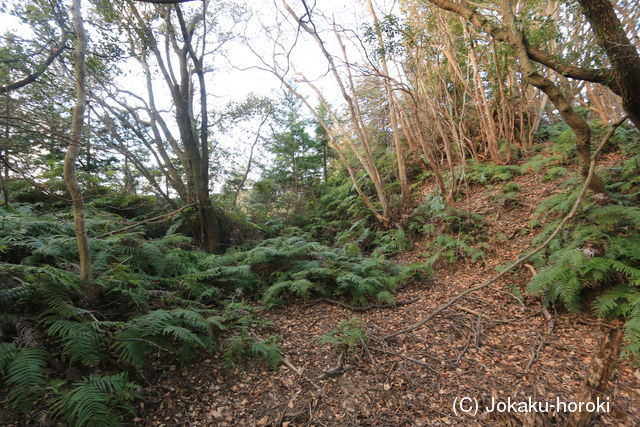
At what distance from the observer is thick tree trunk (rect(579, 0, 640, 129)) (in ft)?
9.77

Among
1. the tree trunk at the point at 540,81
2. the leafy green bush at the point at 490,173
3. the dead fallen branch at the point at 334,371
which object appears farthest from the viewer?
the leafy green bush at the point at 490,173

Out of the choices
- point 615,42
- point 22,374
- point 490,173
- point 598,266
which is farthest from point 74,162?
point 490,173

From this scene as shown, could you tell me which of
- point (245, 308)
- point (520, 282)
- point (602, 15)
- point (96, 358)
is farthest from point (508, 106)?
point (96, 358)

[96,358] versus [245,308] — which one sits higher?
[96,358]

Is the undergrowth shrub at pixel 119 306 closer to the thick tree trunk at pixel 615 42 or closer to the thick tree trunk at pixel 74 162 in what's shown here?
the thick tree trunk at pixel 74 162

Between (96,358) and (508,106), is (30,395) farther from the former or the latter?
(508,106)

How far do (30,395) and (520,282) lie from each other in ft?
17.5

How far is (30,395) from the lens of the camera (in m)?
1.87

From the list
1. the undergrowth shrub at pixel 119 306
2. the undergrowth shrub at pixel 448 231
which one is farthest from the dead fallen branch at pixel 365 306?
the undergrowth shrub at pixel 448 231

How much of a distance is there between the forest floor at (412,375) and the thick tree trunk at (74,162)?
1264 mm

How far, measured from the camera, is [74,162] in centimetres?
269

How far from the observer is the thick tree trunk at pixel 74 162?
263 centimetres

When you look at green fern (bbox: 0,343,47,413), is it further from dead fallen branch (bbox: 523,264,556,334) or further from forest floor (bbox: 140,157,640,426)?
dead fallen branch (bbox: 523,264,556,334)

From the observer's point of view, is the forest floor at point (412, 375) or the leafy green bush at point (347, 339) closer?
the forest floor at point (412, 375)
